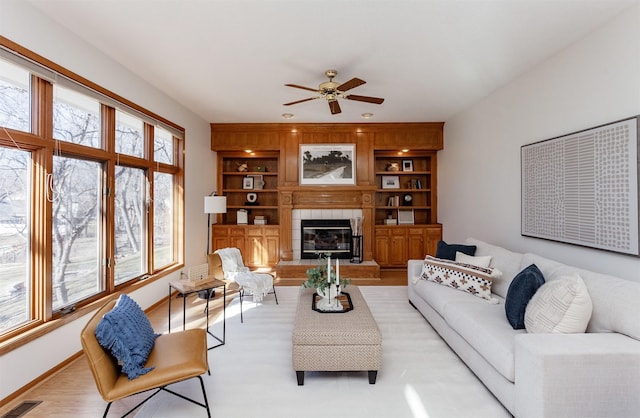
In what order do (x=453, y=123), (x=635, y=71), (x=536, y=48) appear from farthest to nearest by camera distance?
(x=453, y=123)
(x=536, y=48)
(x=635, y=71)

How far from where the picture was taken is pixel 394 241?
594cm

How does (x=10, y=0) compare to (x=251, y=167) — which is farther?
(x=251, y=167)

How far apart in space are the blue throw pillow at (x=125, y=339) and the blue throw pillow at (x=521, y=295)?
249 centimetres

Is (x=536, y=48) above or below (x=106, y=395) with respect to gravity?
above

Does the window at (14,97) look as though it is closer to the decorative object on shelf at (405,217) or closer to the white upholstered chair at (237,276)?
the white upholstered chair at (237,276)

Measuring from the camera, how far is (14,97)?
2211mm

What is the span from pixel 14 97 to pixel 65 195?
0.85 meters

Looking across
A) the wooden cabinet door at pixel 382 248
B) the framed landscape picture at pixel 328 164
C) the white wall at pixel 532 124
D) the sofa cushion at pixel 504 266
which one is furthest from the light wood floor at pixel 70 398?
the wooden cabinet door at pixel 382 248

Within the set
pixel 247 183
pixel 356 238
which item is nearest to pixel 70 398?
pixel 356 238

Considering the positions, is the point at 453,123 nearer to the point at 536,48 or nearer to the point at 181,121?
the point at 536,48

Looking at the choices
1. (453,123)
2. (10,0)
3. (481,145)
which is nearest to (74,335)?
(10,0)

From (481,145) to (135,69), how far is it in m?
4.66

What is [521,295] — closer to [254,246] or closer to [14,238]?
[14,238]

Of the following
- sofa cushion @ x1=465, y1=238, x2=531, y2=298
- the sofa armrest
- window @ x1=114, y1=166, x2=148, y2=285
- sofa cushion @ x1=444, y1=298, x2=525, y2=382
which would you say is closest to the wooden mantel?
window @ x1=114, y1=166, x2=148, y2=285
